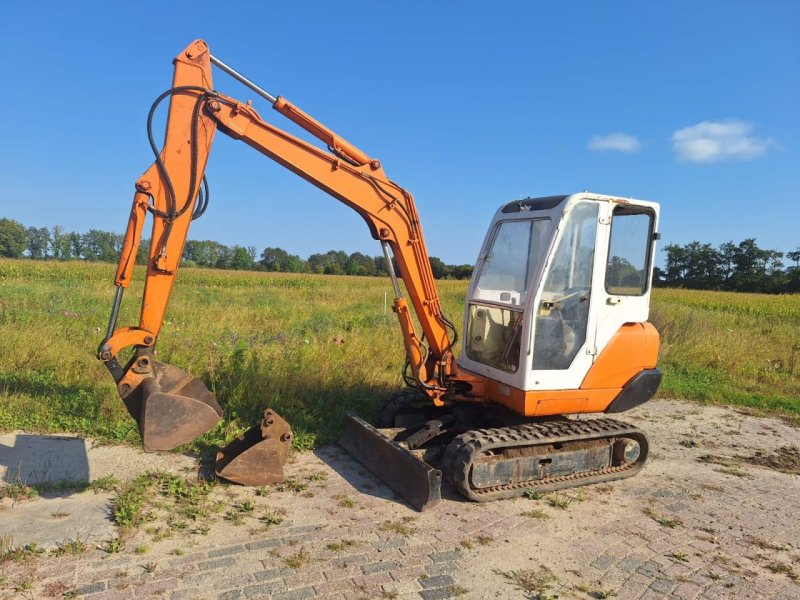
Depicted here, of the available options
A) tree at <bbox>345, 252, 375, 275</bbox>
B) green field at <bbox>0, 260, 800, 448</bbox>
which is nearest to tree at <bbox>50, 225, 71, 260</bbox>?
tree at <bbox>345, 252, 375, 275</bbox>

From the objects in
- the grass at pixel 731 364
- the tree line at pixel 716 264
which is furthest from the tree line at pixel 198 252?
the grass at pixel 731 364

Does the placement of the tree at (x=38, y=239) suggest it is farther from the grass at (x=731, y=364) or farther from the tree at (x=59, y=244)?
the grass at (x=731, y=364)

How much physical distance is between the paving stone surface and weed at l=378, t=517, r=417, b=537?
0.6 inches

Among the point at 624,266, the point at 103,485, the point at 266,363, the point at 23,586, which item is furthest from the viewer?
the point at 266,363

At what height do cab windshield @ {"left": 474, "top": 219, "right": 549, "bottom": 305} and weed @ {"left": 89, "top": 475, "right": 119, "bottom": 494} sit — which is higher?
cab windshield @ {"left": 474, "top": 219, "right": 549, "bottom": 305}

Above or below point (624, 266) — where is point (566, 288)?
below

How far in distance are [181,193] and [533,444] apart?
143 inches

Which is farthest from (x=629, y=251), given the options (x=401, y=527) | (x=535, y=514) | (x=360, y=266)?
(x=360, y=266)

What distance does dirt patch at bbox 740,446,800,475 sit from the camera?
6.24 meters

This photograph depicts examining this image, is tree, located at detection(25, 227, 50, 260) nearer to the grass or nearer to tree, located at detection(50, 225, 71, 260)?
tree, located at detection(50, 225, 71, 260)

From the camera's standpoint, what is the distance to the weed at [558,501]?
4898 millimetres

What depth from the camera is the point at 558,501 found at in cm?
498

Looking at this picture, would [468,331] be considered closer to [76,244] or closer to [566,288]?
[566,288]

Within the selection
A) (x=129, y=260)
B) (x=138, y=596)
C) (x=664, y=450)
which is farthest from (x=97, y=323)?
(x=664, y=450)
